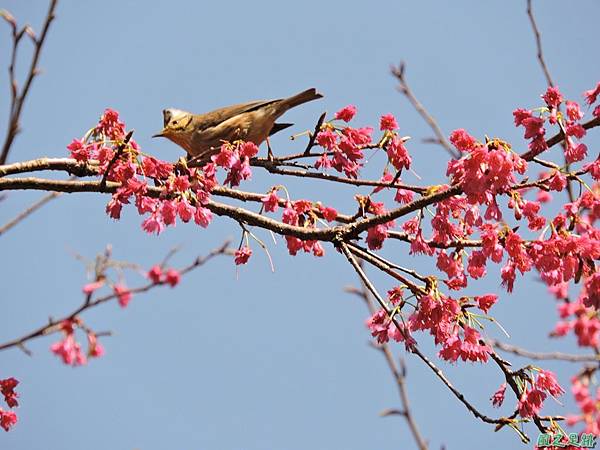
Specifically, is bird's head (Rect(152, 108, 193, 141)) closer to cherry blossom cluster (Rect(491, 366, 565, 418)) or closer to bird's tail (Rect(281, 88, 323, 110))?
bird's tail (Rect(281, 88, 323, 110))

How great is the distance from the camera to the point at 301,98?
5.37 metres

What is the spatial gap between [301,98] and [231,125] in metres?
0.61

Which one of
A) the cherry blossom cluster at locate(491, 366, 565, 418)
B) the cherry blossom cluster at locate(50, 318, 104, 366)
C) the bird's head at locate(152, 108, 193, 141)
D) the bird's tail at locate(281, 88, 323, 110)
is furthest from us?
the bird's head at locate(152, 108, 193, 141)

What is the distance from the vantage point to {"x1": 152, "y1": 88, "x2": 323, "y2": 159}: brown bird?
18.0ft

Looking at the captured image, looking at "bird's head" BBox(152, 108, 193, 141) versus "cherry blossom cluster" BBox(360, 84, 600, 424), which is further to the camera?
"bird's head" BBox(152, 108, 193, 141)

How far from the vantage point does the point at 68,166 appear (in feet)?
12.1

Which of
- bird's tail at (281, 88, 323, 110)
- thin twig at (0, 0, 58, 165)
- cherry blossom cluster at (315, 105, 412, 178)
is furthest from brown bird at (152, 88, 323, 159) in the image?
thin twig at (0, 0, 58, 165)

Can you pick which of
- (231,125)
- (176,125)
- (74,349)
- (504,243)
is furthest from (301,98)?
(74,349)

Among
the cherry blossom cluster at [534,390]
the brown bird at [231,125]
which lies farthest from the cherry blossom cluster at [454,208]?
the brown bird at [231,125]

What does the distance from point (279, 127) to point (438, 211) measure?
2.20 m

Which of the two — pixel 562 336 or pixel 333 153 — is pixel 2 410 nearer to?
pixel 333 153

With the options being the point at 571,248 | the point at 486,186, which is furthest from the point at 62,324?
the point at 571,248

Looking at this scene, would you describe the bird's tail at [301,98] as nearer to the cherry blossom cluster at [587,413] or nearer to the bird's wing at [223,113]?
the bird's wing at [223,113]

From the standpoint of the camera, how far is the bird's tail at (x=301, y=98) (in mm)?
5273
